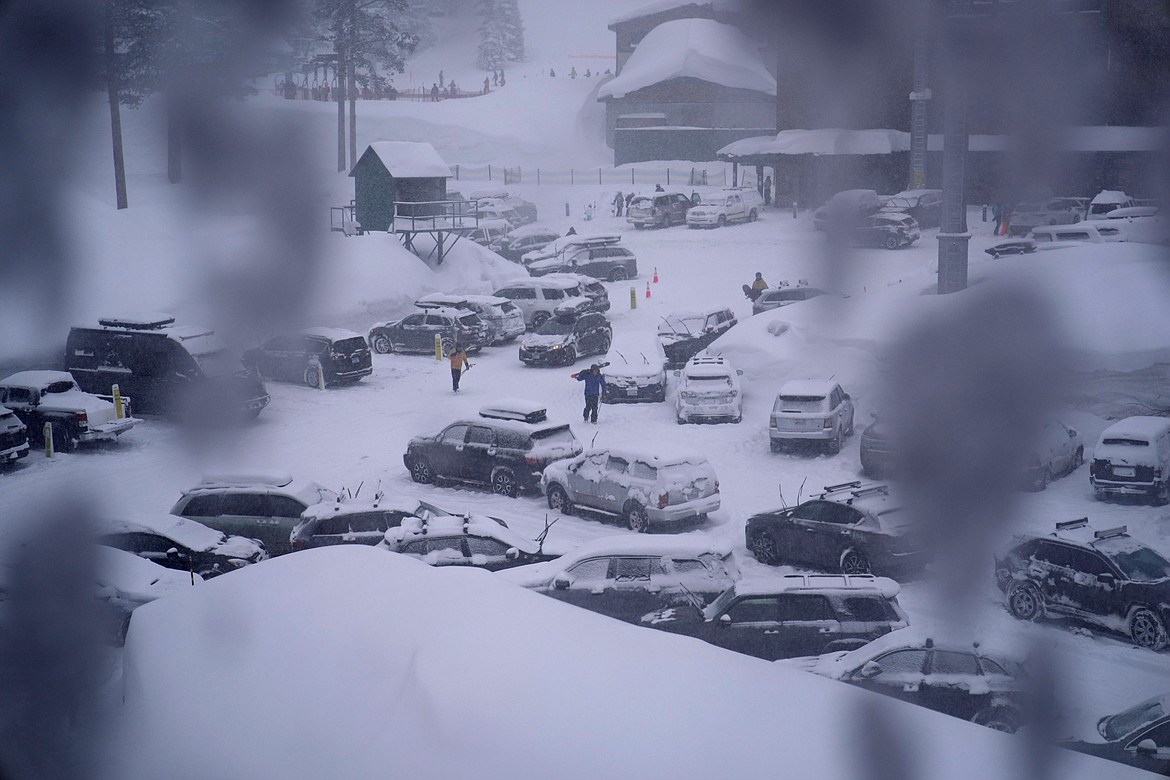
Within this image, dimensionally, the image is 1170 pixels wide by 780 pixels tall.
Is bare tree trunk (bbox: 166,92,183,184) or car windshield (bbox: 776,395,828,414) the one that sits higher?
bare tree trunk (bbox: 166,92,183,184)

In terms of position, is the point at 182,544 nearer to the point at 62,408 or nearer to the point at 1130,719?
the point at 62,408

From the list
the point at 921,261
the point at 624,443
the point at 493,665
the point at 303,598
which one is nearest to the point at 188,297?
the point at 303,598

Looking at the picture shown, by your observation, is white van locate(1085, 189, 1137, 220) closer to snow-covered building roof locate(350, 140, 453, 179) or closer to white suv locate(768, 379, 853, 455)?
white suv locate(768, 379, 853, 455)

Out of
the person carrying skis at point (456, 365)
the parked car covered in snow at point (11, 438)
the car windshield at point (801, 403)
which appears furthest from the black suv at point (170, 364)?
the person carrying skis at point (456, 365)

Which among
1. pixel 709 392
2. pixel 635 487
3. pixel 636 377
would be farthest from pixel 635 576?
pixel 636 377

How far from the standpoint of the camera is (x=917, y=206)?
1.89m

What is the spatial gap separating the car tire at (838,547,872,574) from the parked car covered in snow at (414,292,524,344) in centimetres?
238

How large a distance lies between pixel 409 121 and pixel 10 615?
2188 mm

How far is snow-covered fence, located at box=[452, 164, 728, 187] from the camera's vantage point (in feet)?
10.7

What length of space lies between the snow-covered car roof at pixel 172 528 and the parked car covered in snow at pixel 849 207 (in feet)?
8.24

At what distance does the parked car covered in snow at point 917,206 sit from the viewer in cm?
185

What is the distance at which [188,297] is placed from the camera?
2.75 meters

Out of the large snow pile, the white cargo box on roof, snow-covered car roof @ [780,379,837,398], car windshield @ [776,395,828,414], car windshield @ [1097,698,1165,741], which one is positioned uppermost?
snow-covered car roof @ [780,379,837,398]

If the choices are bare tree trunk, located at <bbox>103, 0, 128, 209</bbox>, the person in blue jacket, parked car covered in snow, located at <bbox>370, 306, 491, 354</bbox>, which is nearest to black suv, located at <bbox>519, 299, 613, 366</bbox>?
parked car covered in snow, located at <bbox>370, 306, 491, 354</bbox>
